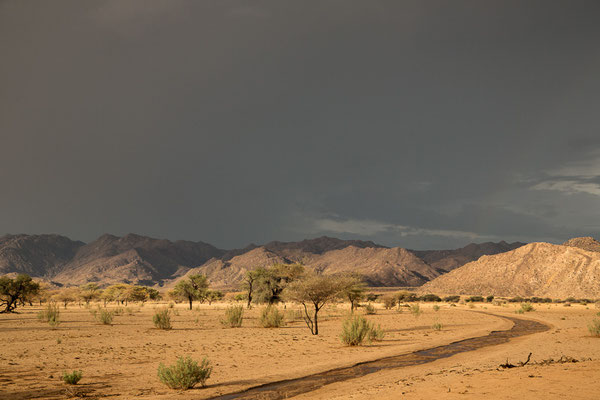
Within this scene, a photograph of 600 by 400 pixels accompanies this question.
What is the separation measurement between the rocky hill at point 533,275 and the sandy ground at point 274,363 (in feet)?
231

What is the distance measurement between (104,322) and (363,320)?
25.9m

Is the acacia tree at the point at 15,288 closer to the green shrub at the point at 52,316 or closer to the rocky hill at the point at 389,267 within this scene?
the green shrub at the point at 52,316

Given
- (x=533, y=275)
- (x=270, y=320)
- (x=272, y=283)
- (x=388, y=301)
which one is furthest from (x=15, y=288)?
(x=533, y=275)

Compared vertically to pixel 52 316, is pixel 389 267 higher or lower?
lower

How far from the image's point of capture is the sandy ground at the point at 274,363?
38.1 ft

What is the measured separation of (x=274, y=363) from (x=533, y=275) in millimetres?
97812

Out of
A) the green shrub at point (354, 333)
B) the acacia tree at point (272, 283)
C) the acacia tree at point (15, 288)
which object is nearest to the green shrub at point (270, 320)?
A: the green shrub at point (354, 333)

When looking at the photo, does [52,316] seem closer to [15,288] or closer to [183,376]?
[15,288]

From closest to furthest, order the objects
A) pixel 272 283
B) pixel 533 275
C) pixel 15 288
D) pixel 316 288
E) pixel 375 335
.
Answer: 1. pixel 375 335
2. pixel 316 288
3. pixel 15 288
4. pixel 272 283
5. pixel 533 275

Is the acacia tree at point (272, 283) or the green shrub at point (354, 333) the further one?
the acacia tree at point (272, 283)

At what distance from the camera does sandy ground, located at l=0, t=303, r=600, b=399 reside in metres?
11.6

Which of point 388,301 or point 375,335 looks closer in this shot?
point 375,335

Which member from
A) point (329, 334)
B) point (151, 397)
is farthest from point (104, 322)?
point (151, 397)

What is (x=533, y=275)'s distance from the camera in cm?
9794
